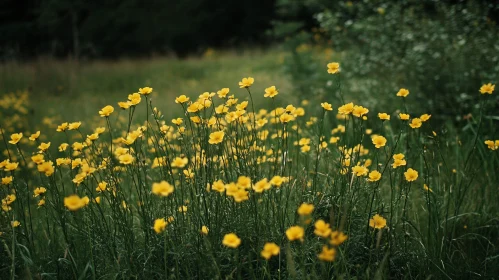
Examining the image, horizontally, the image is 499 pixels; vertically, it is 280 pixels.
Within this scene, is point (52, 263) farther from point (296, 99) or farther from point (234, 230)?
point (296, 99)

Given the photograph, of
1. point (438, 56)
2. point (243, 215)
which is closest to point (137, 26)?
point (438, 56)

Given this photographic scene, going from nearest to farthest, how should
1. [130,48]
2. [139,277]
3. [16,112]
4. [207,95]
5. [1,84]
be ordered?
1. [139,277]
2. [207,95]
3. [16,112]
4. [1,84]
5. [130,48]

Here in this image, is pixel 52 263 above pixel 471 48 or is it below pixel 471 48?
below

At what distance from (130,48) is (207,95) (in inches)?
752

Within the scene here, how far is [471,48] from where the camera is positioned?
323 centimetres

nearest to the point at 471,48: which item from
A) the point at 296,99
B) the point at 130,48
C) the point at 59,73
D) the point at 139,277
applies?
the point at 296,99

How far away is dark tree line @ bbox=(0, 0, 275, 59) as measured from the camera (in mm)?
17062

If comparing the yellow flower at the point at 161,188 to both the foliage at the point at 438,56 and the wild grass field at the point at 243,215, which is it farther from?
the foliage at the point at 438,56

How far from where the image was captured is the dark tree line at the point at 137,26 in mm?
17062

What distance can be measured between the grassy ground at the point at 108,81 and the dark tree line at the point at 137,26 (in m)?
6.47

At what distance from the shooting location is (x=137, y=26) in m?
18.8

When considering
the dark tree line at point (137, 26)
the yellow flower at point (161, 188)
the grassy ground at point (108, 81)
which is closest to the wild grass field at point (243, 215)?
the yellow flower at point (161, 188)

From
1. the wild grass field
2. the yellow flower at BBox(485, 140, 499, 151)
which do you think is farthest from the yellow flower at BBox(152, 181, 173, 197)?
the yellow flower at BBox(485, 140, 499, 151)

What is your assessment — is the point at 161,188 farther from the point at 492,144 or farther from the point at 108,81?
the point at 108,81
